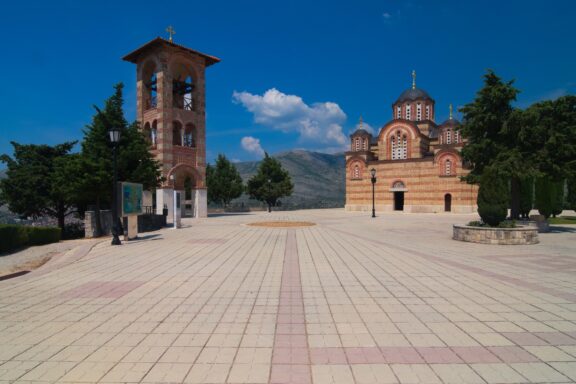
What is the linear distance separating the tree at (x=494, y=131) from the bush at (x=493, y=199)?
97.7 inches

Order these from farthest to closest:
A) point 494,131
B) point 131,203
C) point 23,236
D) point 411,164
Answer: point 411,164 → point 494,131 → point 131,203 → point 23,236

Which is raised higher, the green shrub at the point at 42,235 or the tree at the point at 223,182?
the tree at the point at 223,182

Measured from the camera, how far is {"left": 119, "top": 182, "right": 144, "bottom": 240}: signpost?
13.9m

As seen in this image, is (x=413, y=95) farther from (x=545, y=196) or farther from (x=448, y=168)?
(x=545, y=196)

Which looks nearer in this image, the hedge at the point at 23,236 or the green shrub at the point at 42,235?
the hedge at the point at 23,236

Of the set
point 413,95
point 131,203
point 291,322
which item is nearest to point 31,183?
point 131,203

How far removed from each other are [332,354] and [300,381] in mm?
667

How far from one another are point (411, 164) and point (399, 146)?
9.87 ft

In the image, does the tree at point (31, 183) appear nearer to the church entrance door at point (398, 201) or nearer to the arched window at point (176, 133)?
the arched window at point (176, 133)

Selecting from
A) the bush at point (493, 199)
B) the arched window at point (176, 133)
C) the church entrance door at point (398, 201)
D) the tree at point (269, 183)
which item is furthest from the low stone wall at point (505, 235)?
the tree at point (269, 183)

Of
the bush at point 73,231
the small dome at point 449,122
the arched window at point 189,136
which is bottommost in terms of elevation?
the bush at point 73,231

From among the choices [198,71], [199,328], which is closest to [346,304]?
[199,328]

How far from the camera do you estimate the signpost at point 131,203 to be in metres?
13.9

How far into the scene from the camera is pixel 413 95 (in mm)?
42781
